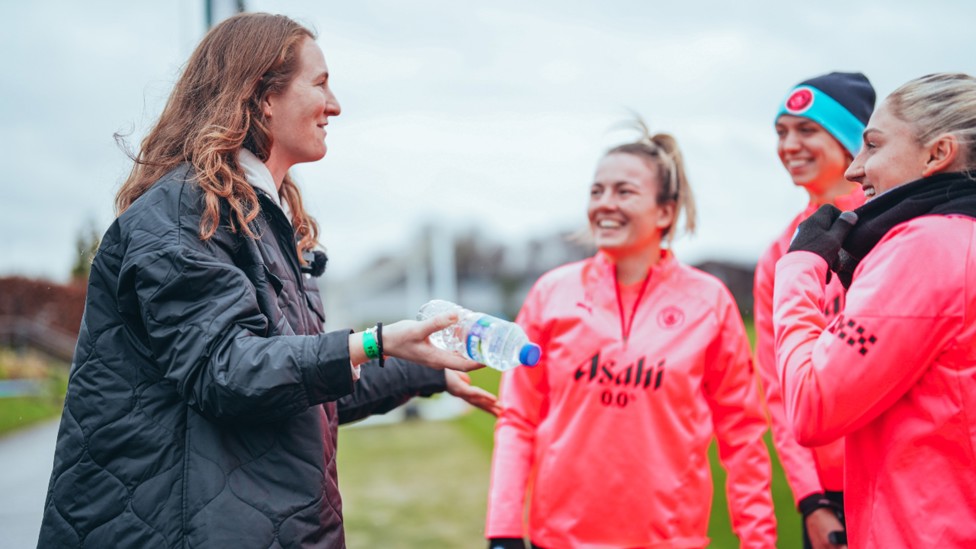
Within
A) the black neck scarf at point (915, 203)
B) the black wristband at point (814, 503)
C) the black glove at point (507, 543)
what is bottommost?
the black glove at point (507, 543)

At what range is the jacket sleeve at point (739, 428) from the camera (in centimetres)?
268

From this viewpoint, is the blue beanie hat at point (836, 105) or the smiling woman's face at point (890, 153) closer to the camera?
the smiling woman's face at point (890, 153)

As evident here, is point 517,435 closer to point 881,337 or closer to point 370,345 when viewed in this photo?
point 370,345

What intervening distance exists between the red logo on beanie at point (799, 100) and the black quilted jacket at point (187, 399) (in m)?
1.94

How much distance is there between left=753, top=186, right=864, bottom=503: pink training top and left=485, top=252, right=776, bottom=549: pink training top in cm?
8

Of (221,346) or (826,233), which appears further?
(826,233)

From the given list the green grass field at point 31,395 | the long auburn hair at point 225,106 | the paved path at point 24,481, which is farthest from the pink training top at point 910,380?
the green grass field at point 31,395

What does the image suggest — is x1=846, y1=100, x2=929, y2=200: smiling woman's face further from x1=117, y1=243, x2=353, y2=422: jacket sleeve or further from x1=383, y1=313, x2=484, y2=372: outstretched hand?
x1=117, y1=243, x2=353, y2=422: jacket sleeve

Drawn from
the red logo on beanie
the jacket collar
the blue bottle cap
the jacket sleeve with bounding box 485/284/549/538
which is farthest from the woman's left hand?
the red logo on beanie

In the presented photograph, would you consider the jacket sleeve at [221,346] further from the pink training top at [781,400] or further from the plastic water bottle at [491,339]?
the pink training top at [781,400]

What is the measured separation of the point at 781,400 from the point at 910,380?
1185 millimetres

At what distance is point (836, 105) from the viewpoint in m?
2.87

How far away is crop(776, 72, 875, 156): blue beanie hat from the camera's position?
2855 mm

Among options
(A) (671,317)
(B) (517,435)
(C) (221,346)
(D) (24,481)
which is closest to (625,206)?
(A) (671,317)
